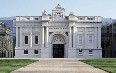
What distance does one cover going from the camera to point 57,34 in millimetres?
85500

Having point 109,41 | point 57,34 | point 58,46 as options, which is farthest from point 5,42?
point 109,41

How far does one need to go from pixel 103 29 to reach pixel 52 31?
18959 millimetres

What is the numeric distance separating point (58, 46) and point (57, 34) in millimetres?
3232

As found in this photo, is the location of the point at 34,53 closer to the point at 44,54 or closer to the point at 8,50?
the point at 44,54

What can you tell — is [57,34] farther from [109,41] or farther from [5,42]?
[109,41]

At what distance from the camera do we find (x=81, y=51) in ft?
280

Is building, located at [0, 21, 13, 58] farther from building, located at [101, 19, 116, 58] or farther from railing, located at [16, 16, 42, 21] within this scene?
building, located at [101, 19, 116, 58]

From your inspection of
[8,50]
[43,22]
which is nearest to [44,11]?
[43,22]

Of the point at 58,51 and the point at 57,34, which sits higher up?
the point at 57,34

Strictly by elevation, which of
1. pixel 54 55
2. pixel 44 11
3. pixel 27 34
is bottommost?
pixel 54 55

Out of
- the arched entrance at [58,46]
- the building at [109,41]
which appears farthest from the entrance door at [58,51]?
the building at [109,41]

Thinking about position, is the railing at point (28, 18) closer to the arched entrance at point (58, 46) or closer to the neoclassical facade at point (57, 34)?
the neoclassical facade at point (57, 34)

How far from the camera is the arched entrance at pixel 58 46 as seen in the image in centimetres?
8606

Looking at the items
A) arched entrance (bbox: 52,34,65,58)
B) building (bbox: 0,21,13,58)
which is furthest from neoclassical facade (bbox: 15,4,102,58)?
building (bbox: 0,21,13,58)
